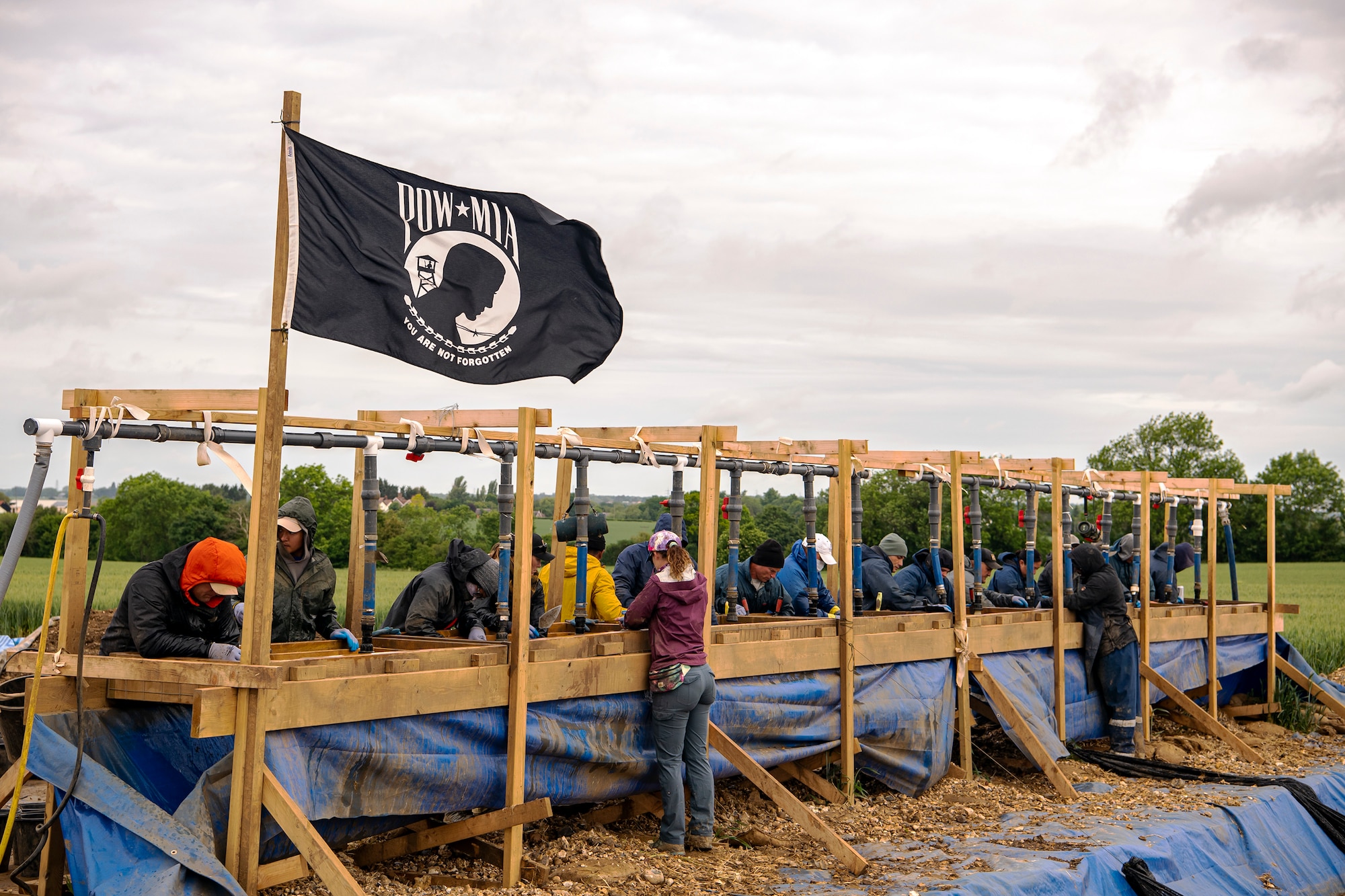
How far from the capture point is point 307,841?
5.48 m

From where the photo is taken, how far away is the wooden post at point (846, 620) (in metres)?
9.12

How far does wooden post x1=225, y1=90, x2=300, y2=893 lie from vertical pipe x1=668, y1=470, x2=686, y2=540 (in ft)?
11.1

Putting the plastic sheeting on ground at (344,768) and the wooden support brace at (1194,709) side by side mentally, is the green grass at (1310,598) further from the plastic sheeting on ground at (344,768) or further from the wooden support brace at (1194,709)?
the plastic sheeting on ground at (344,768)

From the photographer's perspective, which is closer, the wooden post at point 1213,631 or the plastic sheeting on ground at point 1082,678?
the plastic sheeting on ground at point 1082,678

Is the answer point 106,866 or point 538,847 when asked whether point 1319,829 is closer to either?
point 538,847

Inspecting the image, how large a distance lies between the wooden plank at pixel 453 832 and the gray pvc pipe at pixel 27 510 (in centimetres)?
252

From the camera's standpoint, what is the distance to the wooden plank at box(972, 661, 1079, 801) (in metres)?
9.83

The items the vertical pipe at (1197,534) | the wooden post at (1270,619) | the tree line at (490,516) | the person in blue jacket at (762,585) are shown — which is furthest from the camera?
the tree line at (490,516)

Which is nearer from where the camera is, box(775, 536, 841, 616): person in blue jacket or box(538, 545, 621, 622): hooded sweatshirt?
box(538, 545, 621, 622): hooded sweatshirt

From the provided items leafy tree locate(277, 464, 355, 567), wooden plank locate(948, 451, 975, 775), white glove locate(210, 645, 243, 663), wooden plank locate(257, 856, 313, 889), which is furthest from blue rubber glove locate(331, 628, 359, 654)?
leafy tree locate(277, 464, 355, 567)

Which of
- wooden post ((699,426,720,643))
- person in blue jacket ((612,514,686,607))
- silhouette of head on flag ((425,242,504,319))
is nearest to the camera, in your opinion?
silhouette of head on flag ((425,242,504,319))

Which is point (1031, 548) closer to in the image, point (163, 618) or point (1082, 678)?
point (1082, 678)

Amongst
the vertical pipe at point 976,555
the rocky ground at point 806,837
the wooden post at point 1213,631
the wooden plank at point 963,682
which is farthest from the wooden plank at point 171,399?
the wooden post at point 1213,631

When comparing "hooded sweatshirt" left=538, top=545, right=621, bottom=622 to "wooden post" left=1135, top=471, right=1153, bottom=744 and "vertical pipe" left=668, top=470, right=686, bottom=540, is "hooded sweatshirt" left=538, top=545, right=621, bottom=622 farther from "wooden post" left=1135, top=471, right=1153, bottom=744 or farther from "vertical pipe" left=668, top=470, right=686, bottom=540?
"wooden post" left=1135, top=471, right=1153, bottom=744
